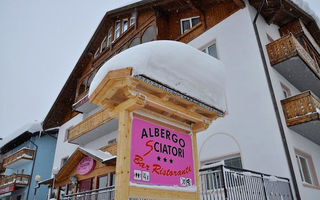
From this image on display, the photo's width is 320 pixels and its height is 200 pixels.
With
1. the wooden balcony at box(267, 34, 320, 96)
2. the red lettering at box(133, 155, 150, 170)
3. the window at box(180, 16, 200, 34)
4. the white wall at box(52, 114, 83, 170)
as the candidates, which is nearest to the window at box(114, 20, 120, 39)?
the window at box(180, 16, 200, 34)

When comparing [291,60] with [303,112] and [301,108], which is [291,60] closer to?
[301,108]

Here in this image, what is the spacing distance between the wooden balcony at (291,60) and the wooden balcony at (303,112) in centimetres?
173

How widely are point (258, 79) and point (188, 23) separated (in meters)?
6.53

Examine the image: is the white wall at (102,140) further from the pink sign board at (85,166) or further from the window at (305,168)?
the window at (305,168)

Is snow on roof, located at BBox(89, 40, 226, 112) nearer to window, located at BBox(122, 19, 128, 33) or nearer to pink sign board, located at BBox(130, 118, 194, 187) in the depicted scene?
pink sign board, located at BBox(130, 118, 194, 187)

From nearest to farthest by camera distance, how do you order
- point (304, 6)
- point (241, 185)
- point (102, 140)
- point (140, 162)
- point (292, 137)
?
point (140, 162)
point (241, 185)
point (292, 137)
point (304, 6)
point (102, 140)

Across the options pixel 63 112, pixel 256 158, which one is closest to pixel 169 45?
pixel 256 158

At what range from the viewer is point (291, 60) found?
10250 mm

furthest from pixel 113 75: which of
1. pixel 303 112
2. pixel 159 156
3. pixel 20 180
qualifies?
pixel 20 180

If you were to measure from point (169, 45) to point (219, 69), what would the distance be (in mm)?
1338

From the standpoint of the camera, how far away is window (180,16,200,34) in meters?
14.2

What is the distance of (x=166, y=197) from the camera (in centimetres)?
448

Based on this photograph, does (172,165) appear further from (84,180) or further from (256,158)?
(84,180)

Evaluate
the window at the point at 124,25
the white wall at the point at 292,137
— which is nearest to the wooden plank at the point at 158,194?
the white wall at the point at 292,137
